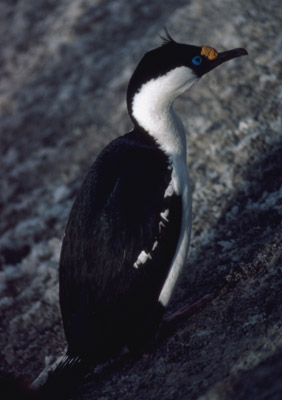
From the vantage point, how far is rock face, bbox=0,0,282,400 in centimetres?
265

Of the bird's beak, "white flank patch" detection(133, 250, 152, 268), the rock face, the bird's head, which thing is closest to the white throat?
the bird's head

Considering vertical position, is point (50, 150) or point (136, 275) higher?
point (50, 150)

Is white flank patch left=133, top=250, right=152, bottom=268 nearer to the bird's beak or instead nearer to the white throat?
the white throat

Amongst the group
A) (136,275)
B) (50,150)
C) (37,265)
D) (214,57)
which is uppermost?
(50,150)

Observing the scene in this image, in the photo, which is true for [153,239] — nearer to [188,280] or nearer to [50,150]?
[188,280]

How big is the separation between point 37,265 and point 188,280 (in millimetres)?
1454

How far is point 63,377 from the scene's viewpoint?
276cm

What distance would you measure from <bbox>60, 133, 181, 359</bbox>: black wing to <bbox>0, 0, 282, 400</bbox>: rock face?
0.28 metres

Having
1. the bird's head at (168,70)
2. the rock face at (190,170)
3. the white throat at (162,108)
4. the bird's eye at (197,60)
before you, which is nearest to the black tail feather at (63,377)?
the rock face at (190,170)

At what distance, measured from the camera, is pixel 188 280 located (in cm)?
347

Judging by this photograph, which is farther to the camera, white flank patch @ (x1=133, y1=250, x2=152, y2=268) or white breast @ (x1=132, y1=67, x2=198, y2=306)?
white breast @ (x1=132, y1=67, x2=198, y2=306)

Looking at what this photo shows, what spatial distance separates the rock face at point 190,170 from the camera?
8.68 feet

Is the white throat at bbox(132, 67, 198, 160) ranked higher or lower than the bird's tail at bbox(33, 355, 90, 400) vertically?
higher

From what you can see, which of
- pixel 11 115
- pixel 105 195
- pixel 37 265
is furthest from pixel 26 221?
pixel 105 195
